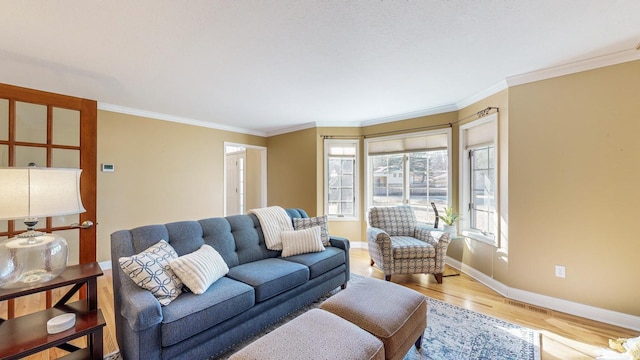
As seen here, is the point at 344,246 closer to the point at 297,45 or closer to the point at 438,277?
the point at 438,277

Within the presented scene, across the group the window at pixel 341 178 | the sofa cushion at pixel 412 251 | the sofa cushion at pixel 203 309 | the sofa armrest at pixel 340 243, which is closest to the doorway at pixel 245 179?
the window at pixel 341 178

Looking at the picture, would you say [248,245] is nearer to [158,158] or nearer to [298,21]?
[298,21]

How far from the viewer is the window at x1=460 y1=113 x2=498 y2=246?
3084mm

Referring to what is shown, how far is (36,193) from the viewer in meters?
1.37

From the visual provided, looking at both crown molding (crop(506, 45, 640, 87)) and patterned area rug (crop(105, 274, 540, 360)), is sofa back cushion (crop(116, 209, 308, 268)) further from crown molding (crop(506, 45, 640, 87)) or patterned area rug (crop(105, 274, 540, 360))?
crown molding (crop(506, 45, 640, 87))

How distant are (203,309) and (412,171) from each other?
3.59 metres

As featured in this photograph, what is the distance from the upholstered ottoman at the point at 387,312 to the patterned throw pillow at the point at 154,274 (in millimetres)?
1057

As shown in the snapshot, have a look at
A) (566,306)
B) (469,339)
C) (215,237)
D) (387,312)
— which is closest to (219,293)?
(215,237)

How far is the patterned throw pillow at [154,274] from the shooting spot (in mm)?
1663

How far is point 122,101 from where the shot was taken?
11.2 ft

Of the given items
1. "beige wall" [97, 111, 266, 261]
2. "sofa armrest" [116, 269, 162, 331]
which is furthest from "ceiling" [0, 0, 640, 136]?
"sofa armrest" [116, 269, 162, 331]

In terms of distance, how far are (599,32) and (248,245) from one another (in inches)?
136

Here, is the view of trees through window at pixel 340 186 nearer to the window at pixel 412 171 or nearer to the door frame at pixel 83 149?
the window at pixel 412 171

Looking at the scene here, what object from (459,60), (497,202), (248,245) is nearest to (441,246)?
(497,202)
